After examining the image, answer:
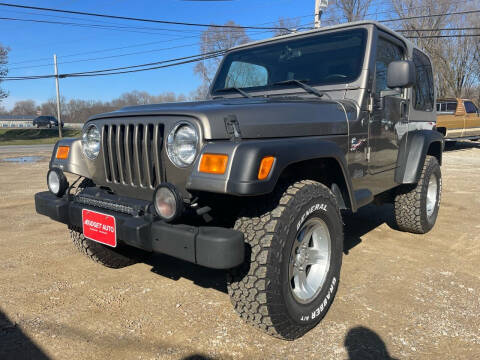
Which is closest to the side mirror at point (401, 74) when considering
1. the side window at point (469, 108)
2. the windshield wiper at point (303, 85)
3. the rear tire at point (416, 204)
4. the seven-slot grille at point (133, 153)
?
the windshield wiper at point (303, 85)

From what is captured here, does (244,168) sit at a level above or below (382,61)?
below

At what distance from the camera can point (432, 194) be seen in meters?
4.68

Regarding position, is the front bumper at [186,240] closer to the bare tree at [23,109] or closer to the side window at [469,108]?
the side window at [469,108]

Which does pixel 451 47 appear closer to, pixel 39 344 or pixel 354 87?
pixel 354 87

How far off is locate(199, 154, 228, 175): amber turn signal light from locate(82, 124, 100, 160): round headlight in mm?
1155

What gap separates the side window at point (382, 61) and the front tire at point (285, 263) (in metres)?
1.38

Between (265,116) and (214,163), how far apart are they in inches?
Answer: 20.9

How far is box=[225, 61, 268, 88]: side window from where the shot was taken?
→ 346cm

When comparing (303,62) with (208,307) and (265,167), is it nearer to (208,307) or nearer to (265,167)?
(265,167)

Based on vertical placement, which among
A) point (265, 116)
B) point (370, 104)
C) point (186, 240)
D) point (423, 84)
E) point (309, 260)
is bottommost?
point (309, 260)

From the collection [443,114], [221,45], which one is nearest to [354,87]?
[443,114]

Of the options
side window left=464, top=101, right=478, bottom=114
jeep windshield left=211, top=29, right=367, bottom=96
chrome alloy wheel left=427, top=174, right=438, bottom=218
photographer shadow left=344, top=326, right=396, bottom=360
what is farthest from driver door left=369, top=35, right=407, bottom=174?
side window left=464, top=101, right=478, bottom=114

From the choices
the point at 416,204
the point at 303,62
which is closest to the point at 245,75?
the point at 303,62

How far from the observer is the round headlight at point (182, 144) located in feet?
6.89
